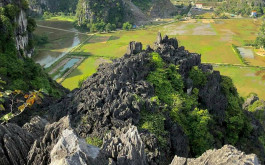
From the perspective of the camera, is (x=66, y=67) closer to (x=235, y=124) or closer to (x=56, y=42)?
(x=56, y=42)

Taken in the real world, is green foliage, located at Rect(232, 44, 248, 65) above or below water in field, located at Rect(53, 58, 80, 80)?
above

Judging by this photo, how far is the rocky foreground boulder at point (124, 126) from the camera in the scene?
10.6m

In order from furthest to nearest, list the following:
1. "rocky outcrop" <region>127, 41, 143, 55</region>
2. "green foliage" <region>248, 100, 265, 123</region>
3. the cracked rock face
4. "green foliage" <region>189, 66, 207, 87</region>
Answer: "green foliage" <region>248, 100, 265, 123</region> → "rocky outcrop" <region>127, 41, 143, 55</region> → "green foliage" <region>189, 66, 207, 87</region> → the cracked rock face

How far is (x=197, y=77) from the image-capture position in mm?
29562

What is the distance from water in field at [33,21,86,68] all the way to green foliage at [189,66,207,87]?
46.0 metres

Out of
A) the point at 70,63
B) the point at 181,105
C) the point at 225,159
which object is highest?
the point at 225,159

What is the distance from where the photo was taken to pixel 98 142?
16.5m

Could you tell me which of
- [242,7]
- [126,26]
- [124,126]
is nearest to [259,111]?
[124,126]

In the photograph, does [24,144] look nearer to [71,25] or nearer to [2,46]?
[2,46]

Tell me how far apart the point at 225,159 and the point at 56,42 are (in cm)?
8648

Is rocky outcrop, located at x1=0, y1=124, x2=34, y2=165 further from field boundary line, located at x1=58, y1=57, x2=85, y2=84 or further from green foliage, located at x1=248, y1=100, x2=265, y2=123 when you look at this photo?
field boundary line, located at x1=58, y1=57, x2=85, y2=84

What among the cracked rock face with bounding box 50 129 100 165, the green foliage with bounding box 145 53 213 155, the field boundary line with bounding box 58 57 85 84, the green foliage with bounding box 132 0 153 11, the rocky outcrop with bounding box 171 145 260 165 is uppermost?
the green foliage with bounding box 132 0 153 11

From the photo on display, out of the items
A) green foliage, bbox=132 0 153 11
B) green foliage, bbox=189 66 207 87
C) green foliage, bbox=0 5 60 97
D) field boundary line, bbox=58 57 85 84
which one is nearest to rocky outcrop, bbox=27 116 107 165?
green foliage, bbox=0 5 60 97

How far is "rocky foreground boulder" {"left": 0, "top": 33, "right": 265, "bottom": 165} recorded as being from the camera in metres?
10.6
